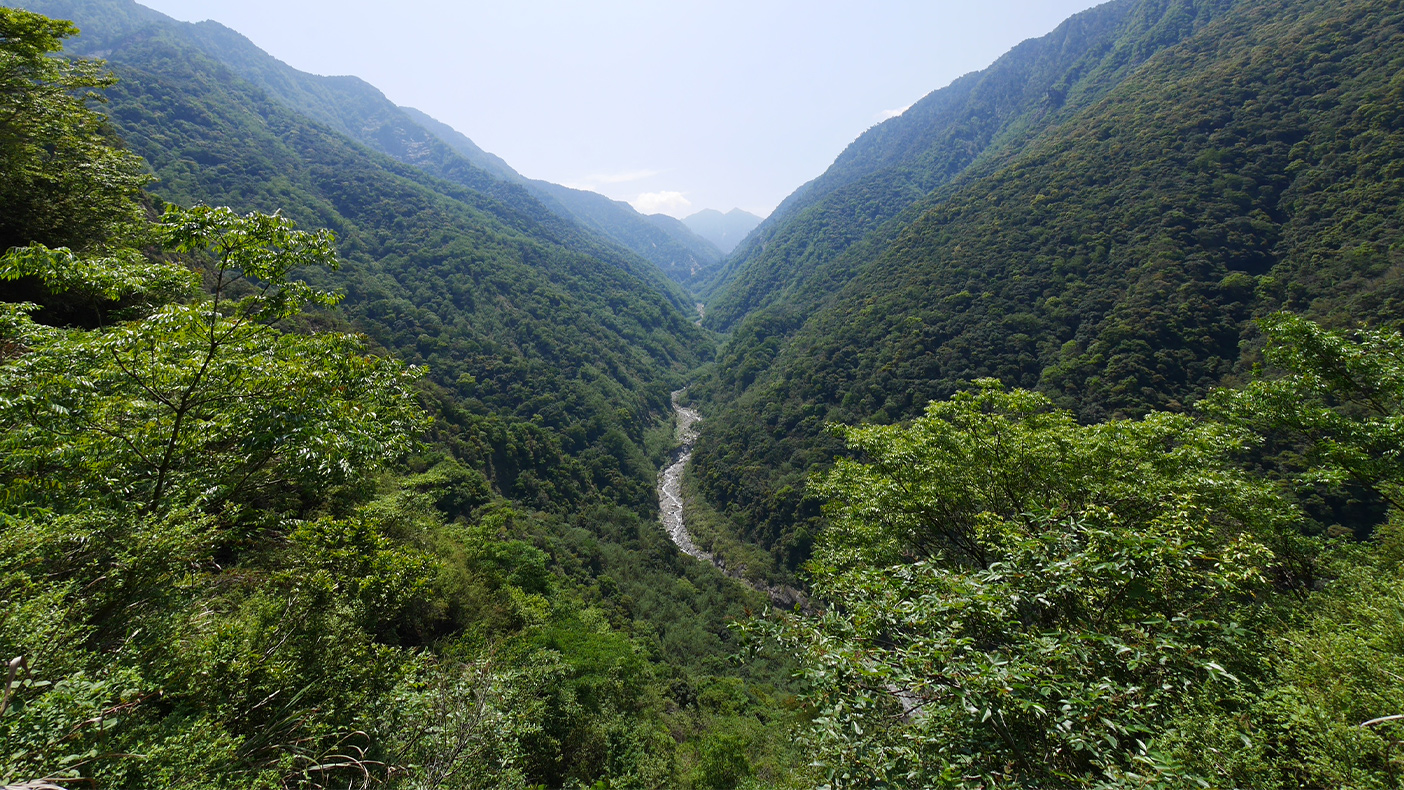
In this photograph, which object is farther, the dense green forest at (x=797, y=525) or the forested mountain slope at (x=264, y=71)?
the forested mountain slope at (x=264, y=71)

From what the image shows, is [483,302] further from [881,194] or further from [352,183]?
[881,194]

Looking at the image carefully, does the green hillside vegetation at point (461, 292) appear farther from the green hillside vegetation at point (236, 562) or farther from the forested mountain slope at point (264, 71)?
the green hillside vegetation at point (236, 562)

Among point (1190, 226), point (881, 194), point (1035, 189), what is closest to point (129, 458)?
point (1190, 226)

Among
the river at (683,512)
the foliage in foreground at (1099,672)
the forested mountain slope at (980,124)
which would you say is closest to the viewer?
the foliage in foreground at (1099,672)

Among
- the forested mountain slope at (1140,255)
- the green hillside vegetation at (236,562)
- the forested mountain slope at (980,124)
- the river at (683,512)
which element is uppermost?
the forested mountain slope at (980,124)

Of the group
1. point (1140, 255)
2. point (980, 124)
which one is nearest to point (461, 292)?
point (1140, 255)

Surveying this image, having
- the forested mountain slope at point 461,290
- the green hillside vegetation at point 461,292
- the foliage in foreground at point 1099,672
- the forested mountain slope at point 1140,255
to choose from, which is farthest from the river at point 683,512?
the foliage in foreground at point 1099,672

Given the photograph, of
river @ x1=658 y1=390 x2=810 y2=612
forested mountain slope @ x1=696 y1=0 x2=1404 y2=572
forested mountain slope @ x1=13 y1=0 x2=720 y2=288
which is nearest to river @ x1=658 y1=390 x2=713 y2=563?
river @ x1=658 y1=390 x2=810 y2=612
